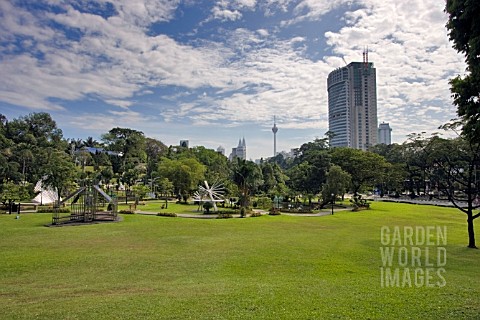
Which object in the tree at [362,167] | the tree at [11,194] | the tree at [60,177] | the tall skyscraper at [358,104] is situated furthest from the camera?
the tall skyscraper at [358,104]

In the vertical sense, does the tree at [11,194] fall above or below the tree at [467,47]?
below

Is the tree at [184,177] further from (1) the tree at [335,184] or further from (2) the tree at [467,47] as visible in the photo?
(2) the tree at [467,47]

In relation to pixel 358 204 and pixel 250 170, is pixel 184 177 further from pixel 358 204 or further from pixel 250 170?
pixel 358 204

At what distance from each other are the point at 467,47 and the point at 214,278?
1238 cm

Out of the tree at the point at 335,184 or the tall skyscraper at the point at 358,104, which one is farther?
the tall skyscraper at the point at 358,104

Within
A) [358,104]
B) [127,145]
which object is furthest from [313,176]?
[358,104]

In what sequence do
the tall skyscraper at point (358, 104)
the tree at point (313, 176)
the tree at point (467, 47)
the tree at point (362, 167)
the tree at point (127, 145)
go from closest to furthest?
1. the tree at point (467, 47)
2. the tree at point (362, 167)
3. the tree at point (313, 176)
4. the tree at point (127, 145)
5. the tall skyscraper at point (358, 104)

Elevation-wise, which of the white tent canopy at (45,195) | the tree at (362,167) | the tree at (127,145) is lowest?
the white tent canopy at (45,195)

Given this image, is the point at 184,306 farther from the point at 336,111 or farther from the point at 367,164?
the point at 336,111

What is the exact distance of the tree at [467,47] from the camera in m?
9.50

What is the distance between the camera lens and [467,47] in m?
10.8

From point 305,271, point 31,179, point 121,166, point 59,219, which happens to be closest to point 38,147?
point 31,179

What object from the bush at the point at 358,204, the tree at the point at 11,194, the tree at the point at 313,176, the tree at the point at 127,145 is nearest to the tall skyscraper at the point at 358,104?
the tree at the point at 127,145

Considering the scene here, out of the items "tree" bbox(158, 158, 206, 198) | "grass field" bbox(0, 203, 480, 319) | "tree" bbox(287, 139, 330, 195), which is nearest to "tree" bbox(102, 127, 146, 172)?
"tree" bbox(158, 158, 206, 198)
